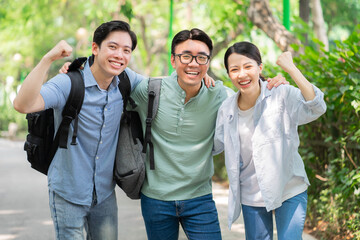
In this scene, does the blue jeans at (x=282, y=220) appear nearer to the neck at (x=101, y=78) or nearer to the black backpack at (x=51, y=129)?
the black backpack at (x=51, y=129)

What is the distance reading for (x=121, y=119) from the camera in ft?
11.7

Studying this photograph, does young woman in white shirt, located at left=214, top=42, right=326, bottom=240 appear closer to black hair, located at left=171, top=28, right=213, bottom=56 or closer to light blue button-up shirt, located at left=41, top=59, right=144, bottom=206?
black hair, located at left=171, top=28, right=213, bottom=56

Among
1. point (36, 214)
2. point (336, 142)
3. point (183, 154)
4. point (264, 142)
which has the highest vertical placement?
point (264, 142)

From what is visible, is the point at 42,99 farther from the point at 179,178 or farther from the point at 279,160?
the point at 279,160

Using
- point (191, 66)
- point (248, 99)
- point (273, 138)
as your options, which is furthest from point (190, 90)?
point (273, 138)

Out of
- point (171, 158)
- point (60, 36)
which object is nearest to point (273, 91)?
point (171, 158)

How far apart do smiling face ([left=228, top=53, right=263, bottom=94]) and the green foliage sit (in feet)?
5.10

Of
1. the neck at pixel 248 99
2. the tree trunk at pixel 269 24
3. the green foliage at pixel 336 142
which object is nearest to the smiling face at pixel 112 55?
the neck at pixel 248 99

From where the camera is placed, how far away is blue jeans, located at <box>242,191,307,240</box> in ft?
10.5

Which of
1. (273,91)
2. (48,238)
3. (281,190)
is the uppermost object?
(273,91)

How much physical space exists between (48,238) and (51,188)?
2995 mm

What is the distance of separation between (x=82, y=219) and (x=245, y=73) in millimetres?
1456

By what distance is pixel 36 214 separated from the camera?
732 cm

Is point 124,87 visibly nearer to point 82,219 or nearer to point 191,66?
point 191,66
